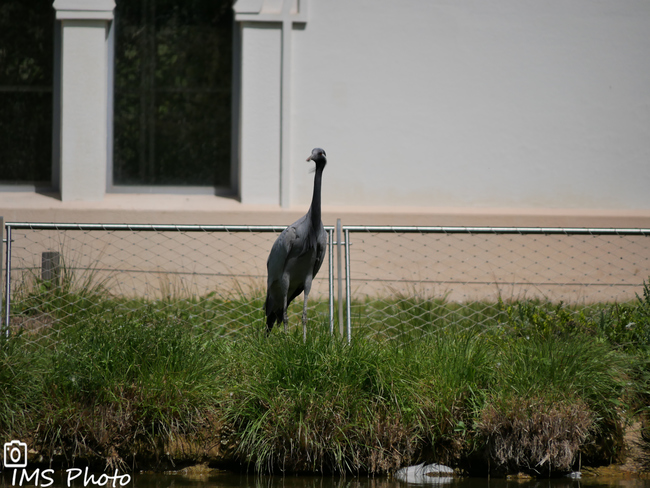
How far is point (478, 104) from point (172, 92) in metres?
3.98

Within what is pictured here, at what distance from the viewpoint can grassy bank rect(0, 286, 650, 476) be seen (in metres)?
4.96

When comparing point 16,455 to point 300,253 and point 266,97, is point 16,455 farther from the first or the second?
point 266,97

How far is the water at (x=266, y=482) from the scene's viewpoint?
16.0 feet

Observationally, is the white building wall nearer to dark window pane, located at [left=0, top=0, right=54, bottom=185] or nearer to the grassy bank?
dark window pane, located at [left=0, top=0, right=54, bottom=185]

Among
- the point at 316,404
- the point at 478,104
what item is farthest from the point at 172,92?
the point at 316,404

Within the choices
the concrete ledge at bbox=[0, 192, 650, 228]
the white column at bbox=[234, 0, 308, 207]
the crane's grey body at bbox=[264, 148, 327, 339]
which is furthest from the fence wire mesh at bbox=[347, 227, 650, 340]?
the crane's grey body at bbox=[264, 148, 327, 339]

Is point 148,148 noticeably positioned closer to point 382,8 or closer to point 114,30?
point 114,30

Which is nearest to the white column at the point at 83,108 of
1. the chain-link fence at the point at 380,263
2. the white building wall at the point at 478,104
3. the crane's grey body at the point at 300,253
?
the chain-link fence at the point at 380,263

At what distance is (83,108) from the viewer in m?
8.94

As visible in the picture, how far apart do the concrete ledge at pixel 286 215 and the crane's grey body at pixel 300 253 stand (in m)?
2.73

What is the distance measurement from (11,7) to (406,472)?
7.85m

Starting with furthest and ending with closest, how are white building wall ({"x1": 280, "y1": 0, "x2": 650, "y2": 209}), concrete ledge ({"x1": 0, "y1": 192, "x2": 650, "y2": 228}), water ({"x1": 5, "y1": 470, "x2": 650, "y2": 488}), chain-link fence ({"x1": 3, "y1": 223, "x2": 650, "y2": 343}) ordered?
1. white building wall ({"x1": 280, "y1": 0, "x2": 650, "y2": 209})
2. concrete ledge ({"x1": 0, "y1": 192, "x2": 650, "y2": 228})
3. chain-link fence ({"x1": 3, "y1": 223, "x2": 650, "y2": 343})
4. water ({"x1": 5, "y1": 470, "x2": 650, "y2": 488})

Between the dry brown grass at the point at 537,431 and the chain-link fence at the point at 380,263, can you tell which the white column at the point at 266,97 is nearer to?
the chain-link fence at the point at 380,263

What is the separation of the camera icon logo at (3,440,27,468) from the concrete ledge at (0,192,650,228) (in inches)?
162
